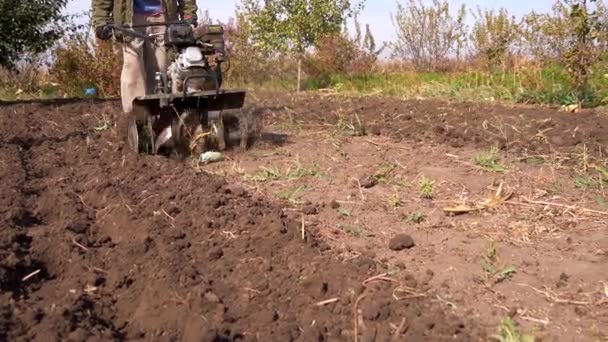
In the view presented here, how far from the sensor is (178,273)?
311 centimetres

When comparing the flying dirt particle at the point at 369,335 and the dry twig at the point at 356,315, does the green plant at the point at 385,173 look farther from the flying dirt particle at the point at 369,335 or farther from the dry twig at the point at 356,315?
the flying dirt particle at the point at 369,335

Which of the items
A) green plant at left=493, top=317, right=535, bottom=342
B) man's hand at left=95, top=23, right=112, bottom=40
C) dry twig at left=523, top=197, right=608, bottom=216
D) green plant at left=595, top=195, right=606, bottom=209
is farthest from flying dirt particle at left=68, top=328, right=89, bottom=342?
man's hand at left=95, top=23, right=112, bottom=40

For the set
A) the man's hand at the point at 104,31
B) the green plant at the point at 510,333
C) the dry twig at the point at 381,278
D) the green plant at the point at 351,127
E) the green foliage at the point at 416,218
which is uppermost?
the man's hand at the point at 104,31

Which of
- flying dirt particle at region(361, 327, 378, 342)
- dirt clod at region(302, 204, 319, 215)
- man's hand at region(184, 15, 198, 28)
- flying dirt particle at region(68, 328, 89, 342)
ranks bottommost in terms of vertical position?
flying dirt particle at region(361, 327, 378, 342)

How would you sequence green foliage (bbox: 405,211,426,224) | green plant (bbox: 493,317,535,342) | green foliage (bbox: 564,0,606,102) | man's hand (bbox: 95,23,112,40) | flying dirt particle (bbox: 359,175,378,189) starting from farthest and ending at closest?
1. green foliage (bbox: 564,0,606,102)
2. man's hand (bbox: 95,23,112,40)
3. flying dirt particle (bbox: 359,175,378,189)
4. green foliage (bbox: 405,211,426,224)
5. green plant (bbox: 493,317,535,342)

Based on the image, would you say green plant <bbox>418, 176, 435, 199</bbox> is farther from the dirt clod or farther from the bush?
the bush

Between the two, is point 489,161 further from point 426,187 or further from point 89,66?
point 89,66

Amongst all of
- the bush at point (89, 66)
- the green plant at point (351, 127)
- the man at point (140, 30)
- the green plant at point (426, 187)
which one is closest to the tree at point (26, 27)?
the bush at point (89, 66)

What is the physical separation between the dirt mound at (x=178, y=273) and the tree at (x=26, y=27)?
19.7 feet

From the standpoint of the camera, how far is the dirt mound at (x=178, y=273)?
268 cm

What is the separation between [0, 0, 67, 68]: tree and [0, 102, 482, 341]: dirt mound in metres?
6.01

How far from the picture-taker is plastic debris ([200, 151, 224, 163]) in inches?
220

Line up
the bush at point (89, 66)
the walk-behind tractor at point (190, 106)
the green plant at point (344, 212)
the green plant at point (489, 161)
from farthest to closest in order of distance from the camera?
the bush at point (89, 66) < the walk-behind tractor at point (190, 106) < the green plant at point (489, 161) < the green plant at point (344, 212)

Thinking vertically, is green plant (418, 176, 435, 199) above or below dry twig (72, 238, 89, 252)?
above
